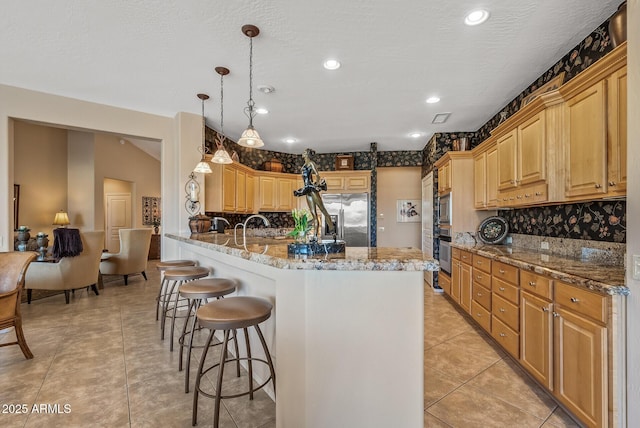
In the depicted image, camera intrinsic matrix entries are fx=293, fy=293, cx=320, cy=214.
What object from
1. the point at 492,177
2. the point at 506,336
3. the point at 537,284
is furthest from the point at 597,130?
the point at 506,336

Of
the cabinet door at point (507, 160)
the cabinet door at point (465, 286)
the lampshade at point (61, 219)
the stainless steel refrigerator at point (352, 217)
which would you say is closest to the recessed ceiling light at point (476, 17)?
the cabinet door at point (507, 160)

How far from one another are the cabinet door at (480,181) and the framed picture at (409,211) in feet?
7.42

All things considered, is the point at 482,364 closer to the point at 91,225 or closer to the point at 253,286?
the point at 253,286

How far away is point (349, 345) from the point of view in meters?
1.49

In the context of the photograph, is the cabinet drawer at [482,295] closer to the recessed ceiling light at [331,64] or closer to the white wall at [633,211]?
the white wall at [633,211]

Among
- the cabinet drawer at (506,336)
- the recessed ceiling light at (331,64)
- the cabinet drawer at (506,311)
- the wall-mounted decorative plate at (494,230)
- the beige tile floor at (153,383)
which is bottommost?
the beige tile floor at (153,383)

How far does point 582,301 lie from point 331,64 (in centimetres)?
255

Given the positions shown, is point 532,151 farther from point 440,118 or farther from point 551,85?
point 440,118

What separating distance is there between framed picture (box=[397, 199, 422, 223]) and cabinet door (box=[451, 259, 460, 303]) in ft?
7.98

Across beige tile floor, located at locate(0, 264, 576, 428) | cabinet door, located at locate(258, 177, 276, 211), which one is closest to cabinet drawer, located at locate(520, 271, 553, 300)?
beige tile floor, located at locate(0, 264, 576, 428)

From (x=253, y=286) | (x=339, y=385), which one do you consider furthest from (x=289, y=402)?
(x=253, y=286)

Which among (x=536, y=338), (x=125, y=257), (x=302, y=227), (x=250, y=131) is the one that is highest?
(x=250, y=131)

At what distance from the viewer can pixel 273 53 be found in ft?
8.32

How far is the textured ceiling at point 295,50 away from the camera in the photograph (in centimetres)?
202
